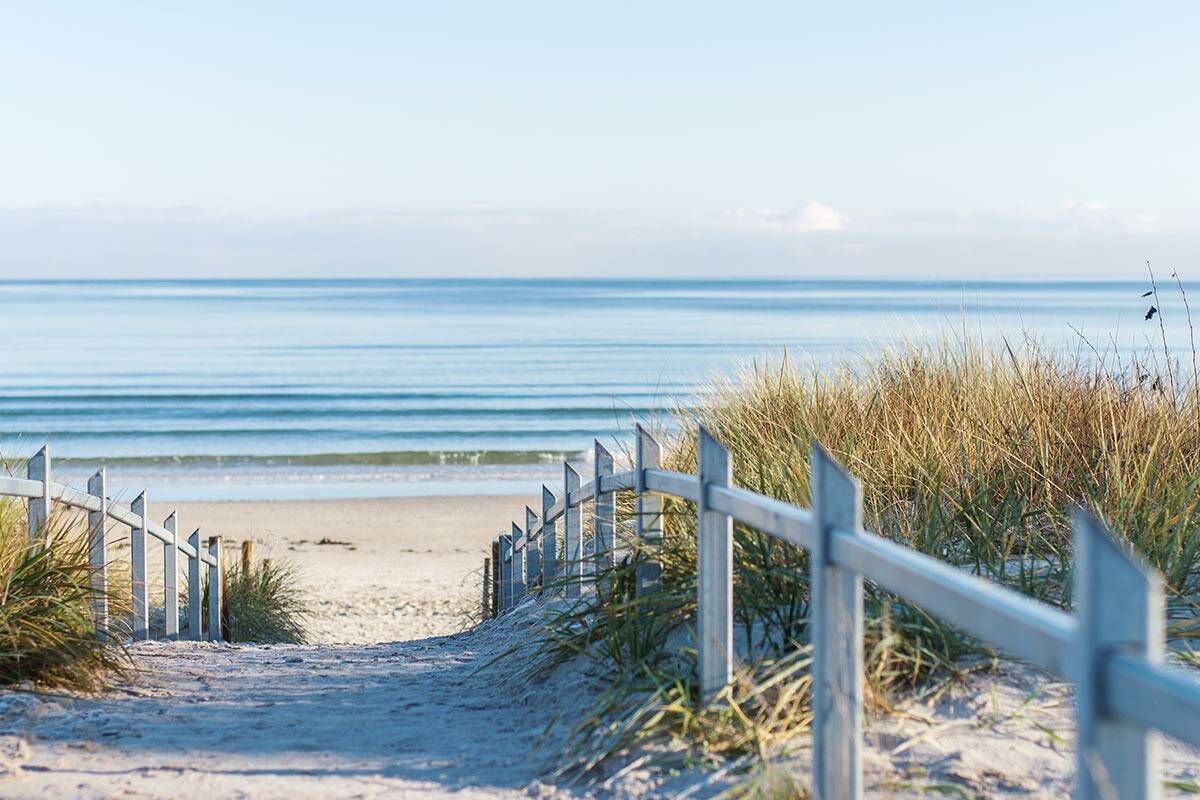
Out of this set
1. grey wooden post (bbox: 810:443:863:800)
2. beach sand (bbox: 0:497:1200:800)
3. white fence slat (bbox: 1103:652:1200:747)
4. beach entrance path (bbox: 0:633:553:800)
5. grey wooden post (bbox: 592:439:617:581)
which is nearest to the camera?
white fence slat (bbox: 1103:652:1200:747)

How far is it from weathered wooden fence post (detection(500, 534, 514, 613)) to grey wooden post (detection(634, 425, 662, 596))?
5599mm

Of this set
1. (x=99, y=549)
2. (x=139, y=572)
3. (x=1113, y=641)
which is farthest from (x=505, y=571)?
(x=1113, y=641)

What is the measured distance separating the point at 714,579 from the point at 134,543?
616cm

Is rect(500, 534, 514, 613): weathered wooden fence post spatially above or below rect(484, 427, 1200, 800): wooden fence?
below

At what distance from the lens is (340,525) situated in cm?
1956

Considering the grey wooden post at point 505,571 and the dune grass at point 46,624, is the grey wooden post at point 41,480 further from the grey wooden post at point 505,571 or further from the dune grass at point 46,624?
the grey wooden post at point 505,571

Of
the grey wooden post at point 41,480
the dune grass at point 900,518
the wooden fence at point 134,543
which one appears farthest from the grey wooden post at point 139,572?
the dune grass at point 900,518

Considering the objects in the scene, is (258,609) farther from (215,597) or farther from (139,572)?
(139,572)

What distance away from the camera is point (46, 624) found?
5.62m

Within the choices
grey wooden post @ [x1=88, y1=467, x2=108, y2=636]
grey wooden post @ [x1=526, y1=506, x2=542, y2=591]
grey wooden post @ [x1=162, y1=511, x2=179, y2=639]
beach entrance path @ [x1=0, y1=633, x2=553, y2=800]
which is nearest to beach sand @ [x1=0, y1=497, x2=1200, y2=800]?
beach entrance path @ [x1=0, y1=633, x2=553, y2=800]

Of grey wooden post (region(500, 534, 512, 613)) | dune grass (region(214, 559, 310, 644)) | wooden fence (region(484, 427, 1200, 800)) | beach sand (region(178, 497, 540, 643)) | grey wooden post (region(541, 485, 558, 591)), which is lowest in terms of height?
beach sand (region(178, 497, 540, 643))

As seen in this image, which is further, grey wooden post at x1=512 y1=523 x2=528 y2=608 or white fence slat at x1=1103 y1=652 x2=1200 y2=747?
grey wooden post at x1=512 y1=523 x2=528 y2=608

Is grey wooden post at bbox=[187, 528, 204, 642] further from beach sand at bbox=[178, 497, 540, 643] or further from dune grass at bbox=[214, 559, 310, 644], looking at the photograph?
beach sand at bbox=[178, 497, 540, 643]

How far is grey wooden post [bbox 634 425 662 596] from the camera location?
5074mm
